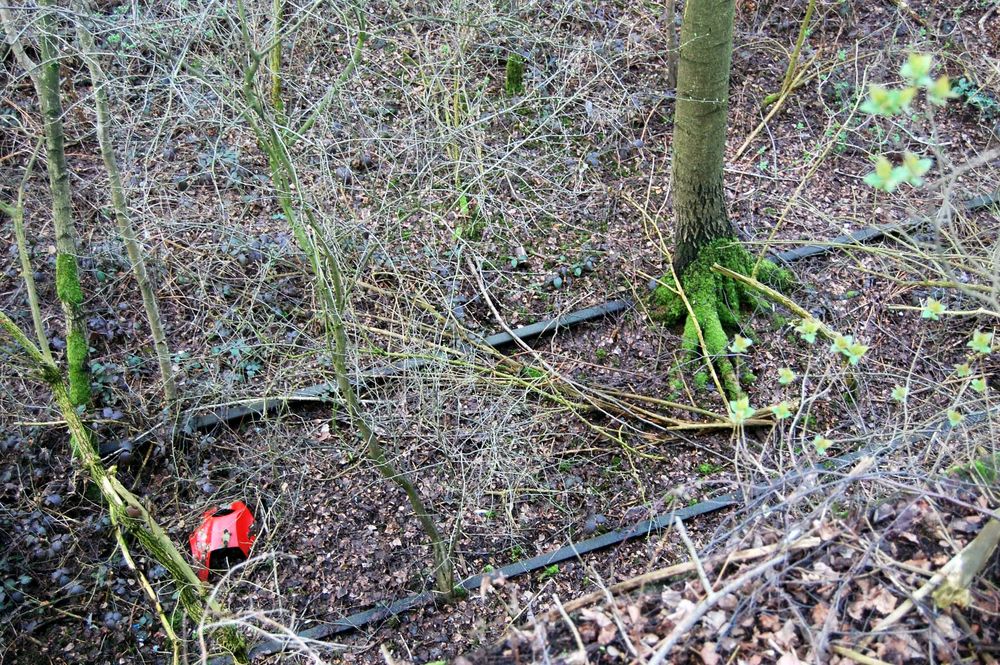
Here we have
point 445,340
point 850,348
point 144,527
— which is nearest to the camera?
point 850,348

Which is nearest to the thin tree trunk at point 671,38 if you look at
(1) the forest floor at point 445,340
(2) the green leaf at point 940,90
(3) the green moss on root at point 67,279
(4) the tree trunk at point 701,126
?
(1) the forest floor at point 445,340

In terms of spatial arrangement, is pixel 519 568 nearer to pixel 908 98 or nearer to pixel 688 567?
pixel 688 567

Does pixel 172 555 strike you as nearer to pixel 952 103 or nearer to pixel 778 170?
pixel 778 170

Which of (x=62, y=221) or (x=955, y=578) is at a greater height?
(x=955, y=578)

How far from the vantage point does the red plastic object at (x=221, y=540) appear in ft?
13.7

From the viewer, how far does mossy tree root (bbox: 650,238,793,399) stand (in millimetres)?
4953

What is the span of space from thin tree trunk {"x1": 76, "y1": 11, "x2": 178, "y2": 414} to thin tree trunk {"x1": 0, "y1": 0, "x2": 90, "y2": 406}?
0.23m

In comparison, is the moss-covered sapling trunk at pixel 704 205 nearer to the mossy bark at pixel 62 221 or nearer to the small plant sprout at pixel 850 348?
the small plant sprout at pixel 850 348

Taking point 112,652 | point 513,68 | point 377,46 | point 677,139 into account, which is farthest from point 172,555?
point 513,68

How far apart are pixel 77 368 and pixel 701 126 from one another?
4338 millimetres

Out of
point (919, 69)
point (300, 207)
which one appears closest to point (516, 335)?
point (300, 207)

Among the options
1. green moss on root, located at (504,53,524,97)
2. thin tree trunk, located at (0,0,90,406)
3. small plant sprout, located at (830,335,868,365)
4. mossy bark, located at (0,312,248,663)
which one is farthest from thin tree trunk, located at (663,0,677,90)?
mossy bark, located at (0,312,248,663)

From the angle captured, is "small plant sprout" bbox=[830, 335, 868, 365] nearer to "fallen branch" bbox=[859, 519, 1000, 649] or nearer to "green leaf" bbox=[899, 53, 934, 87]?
"fallen branch" bbox=[859, 519, 1000, 649]

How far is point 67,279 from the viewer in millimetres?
4582
